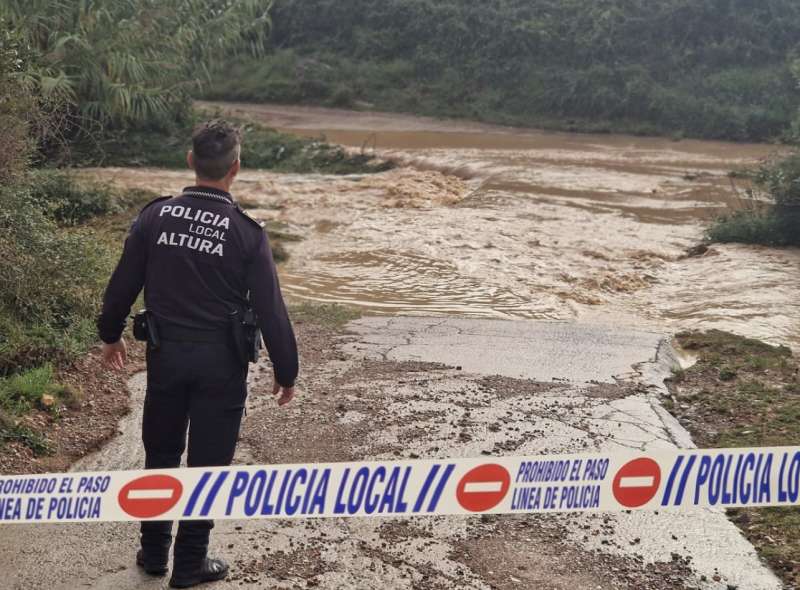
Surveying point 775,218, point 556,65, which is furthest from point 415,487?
point 556,65

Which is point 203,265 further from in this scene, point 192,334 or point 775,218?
point 775,218

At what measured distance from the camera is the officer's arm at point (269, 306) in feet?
12.1

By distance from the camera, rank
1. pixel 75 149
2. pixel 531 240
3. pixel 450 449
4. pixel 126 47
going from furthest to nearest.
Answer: pixel 75 149 < pixel 126 47 < pixel 531 240 < pixel 450 449

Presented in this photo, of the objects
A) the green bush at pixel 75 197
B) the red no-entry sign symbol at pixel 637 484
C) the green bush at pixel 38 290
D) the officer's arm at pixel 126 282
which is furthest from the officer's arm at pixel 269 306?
the green bush at pixel 75 197

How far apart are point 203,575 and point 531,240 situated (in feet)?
34.2

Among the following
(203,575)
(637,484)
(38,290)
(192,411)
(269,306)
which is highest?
(269,306)

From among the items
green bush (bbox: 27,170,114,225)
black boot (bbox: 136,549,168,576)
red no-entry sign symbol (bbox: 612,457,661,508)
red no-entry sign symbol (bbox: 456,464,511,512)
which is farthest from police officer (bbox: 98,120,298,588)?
green bush (bbox: 27,170,114,225)

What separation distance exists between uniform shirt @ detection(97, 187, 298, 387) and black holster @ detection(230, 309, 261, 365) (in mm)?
33

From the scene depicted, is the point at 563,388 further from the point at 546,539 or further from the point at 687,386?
the point at 546,539

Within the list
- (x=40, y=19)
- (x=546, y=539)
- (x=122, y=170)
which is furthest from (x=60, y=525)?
(x=122, y=170)

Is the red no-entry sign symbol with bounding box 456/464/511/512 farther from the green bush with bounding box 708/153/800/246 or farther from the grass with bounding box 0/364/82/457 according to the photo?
the green bush with bounding box 708/153/800/246

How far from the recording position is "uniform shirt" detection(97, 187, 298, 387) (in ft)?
12.0

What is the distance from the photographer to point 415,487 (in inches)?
134

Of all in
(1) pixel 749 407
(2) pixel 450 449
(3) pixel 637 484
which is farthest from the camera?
(1) pixel 749 407
